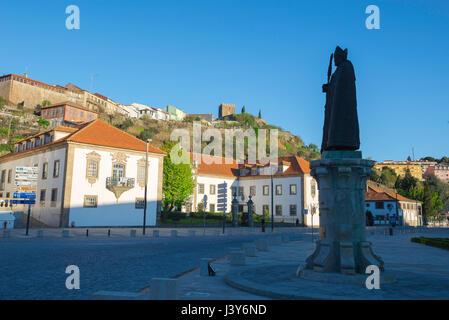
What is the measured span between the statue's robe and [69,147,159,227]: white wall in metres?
32.6

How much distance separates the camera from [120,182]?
132ft

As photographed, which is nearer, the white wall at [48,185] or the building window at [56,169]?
the white wall at [48,185]

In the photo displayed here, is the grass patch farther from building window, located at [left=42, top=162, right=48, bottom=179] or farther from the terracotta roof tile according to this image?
building window, located at [left=42, top=162, right=48, bottom=179]

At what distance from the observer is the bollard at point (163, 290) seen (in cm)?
565

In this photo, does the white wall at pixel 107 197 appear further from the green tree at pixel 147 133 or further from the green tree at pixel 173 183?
the green tree at pixel 147 133

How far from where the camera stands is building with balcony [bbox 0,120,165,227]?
36938 mm

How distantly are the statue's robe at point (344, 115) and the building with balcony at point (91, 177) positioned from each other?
32438mm

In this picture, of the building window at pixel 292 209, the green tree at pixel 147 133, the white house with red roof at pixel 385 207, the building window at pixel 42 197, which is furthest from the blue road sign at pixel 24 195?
the green tree at pixel 147 133

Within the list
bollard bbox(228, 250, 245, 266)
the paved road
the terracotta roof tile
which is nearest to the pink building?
the terracotta roof tile
